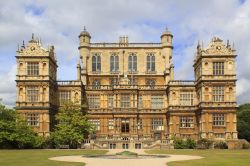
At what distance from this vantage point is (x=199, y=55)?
6881 centimetres

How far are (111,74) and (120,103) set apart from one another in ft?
25.5

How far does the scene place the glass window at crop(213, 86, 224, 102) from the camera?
66438 mm

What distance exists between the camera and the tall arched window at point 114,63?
77.4 meters

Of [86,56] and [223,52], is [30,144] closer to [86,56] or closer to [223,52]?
[86,56]

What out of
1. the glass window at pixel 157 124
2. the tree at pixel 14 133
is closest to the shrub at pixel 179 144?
the glass window at pixel 157 124

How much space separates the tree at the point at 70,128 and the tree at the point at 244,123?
1319 inches

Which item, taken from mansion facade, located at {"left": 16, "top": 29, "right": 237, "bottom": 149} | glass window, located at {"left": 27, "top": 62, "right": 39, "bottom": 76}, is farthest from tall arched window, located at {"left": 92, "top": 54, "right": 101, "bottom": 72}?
glass window, located at {"left": 27, "top": 62, "right": 39, "bottom": 76}

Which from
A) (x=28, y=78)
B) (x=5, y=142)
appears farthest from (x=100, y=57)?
(x=5, y=142)

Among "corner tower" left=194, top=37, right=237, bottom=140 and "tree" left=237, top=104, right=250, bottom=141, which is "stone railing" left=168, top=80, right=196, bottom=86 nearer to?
"corner tower" left=194, top=37, right=237, bottom=140

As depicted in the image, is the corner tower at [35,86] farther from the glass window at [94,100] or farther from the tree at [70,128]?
the glass window at [94,100]

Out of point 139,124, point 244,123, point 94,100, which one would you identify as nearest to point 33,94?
point 94,100

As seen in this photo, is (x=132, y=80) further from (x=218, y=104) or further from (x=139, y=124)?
(x=218, y=104)

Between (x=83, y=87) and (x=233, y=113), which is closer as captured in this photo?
(x=233, y=113)

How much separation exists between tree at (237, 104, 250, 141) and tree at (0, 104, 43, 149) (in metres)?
41.1
